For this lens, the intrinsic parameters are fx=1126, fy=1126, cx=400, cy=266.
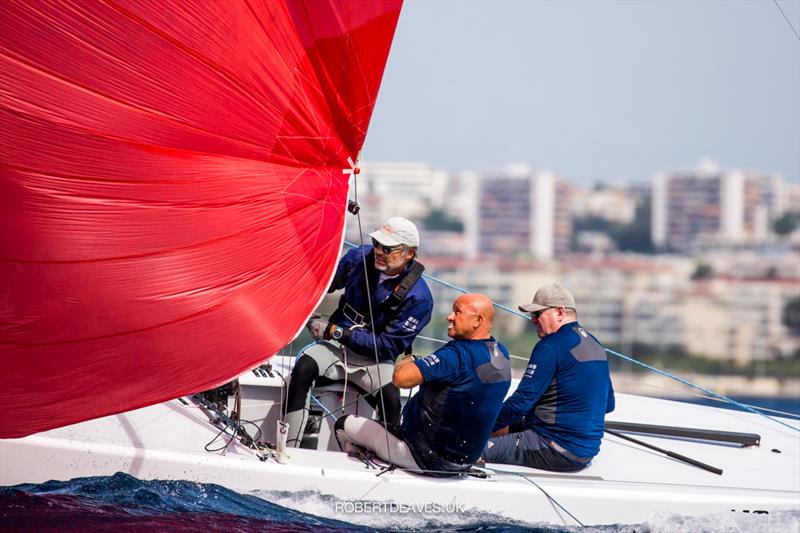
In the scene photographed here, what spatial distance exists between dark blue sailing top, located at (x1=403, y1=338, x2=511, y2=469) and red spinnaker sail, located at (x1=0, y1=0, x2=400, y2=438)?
23.1 inches

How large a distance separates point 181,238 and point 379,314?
90cm

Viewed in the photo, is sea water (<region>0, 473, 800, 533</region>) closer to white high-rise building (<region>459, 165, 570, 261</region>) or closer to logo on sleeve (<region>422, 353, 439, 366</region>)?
logo on sleeve (<region>422, 353, 439, 366</region>)

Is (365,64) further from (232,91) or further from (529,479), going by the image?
(529,479)

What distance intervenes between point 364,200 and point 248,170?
64143 mm

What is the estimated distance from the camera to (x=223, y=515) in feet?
13.3

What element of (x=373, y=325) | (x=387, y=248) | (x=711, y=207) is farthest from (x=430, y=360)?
(x=711, y=207)

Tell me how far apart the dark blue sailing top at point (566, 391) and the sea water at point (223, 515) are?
422 millimetres

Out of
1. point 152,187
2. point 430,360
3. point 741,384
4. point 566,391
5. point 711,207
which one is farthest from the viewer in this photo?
point 711,207

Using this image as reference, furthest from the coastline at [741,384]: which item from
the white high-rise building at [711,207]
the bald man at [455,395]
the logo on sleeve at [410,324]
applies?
the bald man at [455,395]

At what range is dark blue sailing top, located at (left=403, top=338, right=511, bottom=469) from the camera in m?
3.96

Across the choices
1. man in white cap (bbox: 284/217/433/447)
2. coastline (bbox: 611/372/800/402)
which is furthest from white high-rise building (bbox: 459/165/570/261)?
man in white cap (bbox: 284/217/433/447)

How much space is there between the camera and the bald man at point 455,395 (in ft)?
12.9

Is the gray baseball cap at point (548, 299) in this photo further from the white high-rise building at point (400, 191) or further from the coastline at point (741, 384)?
the white high-rise building at point (400, 191)

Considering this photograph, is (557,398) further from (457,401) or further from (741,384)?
(741,384)
